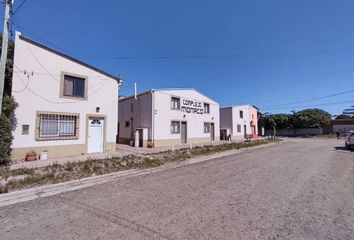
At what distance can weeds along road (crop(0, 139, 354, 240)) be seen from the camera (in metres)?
4.04

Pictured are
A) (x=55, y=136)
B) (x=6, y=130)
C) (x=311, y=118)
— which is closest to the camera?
(x=6, y=130)

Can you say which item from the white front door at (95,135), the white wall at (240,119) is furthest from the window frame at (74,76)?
the white wall at (240,119)

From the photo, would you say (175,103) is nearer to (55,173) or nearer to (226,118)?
(226,118)

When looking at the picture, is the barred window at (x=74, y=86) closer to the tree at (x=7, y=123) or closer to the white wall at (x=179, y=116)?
the tree at (x=7, y=123)

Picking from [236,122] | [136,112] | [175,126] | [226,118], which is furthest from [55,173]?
[236,122]

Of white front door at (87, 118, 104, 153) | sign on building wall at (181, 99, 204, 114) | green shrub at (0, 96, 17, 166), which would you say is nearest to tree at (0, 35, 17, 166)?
green shrub at (0, 96, 17, 166)

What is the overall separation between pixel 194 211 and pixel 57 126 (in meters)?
12.1

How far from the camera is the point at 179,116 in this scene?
80.9ft

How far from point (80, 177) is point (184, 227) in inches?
231

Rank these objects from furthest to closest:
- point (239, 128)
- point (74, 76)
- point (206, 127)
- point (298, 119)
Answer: point (298, 119)
point (239, 128)
point (206, 127)
point (74, 76)

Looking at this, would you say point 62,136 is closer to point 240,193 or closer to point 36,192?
point 36,192

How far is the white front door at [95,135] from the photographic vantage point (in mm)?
15576

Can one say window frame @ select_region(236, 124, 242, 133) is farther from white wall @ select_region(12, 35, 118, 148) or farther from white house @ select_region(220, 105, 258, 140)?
white wall @ select_region(12, 35, 118, 148)

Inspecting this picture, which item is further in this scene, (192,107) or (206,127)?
(206,127)
